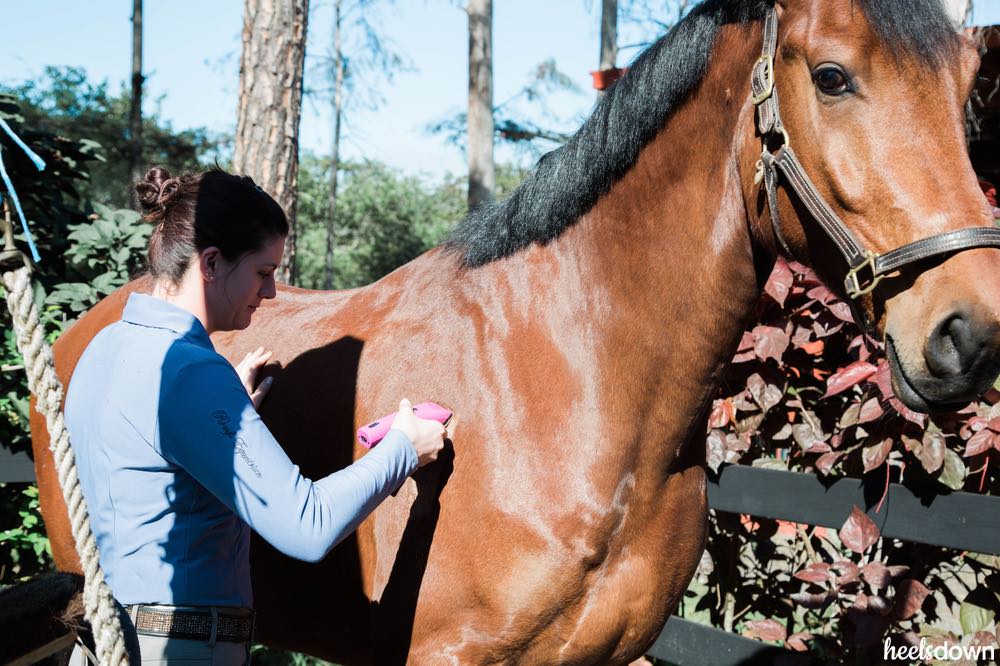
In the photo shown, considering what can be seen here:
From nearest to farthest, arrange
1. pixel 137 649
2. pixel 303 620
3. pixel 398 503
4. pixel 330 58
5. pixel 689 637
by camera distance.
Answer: pixel 137 649, pixel 398 503, pixel 303 620, pixel 689 637, pixel 330 58

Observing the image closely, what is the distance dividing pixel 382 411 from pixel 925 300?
1.38 metres

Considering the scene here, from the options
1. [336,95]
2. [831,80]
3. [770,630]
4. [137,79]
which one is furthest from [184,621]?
[336,95]

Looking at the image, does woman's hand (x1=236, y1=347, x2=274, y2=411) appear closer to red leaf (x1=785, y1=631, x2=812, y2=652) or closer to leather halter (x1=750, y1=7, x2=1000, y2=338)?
leather halter (x1=750, y1=7, x2=1000, y2=338)

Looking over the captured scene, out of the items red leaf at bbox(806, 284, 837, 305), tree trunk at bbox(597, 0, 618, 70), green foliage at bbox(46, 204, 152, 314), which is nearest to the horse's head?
red leaf at bbox(806, 284, 837, 305)

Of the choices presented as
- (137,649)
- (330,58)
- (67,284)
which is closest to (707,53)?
(137,649)

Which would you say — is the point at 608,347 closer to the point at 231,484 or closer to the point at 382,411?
the point at 382,411

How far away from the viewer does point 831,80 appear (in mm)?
1623

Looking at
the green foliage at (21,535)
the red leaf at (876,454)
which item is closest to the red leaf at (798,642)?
the red leaf at (876,454)

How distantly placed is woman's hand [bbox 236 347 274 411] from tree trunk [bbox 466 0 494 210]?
979cm

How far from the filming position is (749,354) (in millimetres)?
3068

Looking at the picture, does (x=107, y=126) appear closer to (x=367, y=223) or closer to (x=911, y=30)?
(x=367, y=223)

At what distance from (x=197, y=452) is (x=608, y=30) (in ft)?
50.8

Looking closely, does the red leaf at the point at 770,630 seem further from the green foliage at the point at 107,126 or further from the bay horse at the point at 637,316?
the green foliage at the point at 107,126

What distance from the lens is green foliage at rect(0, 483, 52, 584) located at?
158 inches
